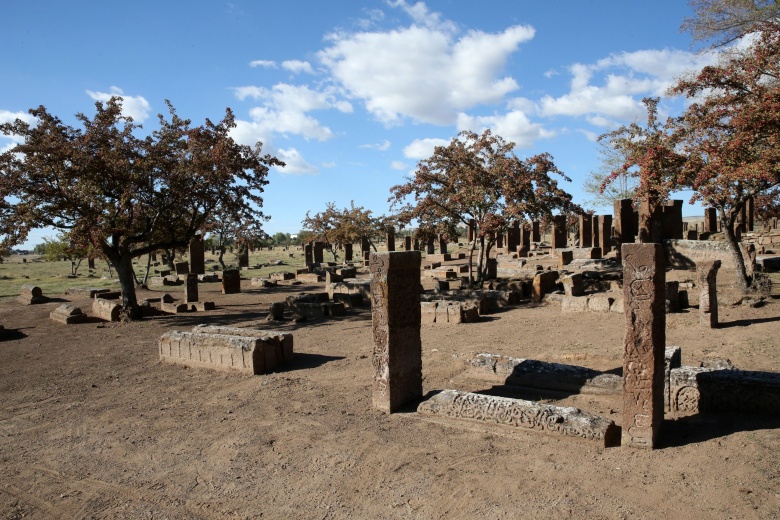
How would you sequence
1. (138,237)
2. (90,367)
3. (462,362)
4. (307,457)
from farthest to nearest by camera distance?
(138,237)
(90,367)
(462,362)
(307,457)

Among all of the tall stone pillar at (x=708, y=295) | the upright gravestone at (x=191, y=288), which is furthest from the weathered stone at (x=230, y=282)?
the tall stone pillar at (x=708, y=295)

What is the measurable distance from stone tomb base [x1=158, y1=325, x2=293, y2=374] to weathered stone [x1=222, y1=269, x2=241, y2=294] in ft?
44.6

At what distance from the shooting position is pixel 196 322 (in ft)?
55.9

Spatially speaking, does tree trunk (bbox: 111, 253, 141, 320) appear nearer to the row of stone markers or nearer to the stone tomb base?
the stone tomb base

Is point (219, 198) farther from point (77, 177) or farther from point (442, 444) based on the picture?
point (442, 444)

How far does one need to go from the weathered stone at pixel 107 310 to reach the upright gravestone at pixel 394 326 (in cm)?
1314

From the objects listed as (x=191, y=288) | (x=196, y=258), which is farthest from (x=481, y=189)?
(x=196, y=258)

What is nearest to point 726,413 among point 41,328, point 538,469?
point 538,469

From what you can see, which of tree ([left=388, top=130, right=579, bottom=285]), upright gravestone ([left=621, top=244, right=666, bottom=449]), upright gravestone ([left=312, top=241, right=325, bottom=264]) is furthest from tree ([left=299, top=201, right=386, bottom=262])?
upright gravestone ([left=621, top=244, right=666, bottom=449])

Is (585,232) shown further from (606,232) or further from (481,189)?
A: (481,189)

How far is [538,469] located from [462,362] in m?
4.58

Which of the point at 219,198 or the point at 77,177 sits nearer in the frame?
the point at 77,177

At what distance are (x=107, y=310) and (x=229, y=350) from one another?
964 centimetres

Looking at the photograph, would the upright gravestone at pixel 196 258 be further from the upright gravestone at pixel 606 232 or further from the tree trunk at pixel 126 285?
the upright gravestone at pixel 606 232
